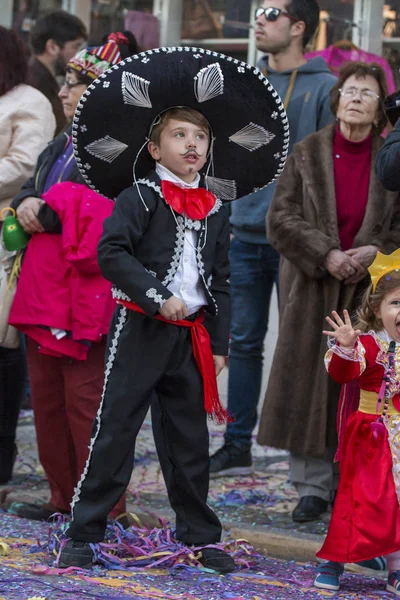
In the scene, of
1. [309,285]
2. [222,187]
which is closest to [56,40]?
[309,285]

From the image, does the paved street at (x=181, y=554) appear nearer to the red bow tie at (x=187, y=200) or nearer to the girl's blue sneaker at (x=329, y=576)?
the girl's blue sneaker at (x=329, y=576)

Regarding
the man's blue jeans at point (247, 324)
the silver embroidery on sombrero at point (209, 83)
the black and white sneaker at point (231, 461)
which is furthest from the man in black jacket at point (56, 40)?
the silver embroidery on sombrero at point (209, 83)

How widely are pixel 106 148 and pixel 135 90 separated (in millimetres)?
275

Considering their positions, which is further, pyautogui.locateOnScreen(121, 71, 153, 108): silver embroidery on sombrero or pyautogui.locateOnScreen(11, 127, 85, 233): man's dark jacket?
pyautogui.locateOnScreen(11, 127, 85, 233): man's dark jacket

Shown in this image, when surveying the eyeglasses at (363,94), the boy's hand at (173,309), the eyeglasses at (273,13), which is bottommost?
the boy's hand at (173,309)

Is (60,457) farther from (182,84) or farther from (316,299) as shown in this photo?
(182,84)

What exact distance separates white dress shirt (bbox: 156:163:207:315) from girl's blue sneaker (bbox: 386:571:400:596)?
49.8 inches

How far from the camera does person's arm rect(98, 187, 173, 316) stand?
442 centimetres

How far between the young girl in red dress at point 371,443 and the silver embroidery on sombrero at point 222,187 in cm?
70

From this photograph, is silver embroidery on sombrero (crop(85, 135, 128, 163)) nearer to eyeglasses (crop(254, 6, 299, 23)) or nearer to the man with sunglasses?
the man with sunglasses

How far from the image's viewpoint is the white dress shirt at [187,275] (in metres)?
4.62

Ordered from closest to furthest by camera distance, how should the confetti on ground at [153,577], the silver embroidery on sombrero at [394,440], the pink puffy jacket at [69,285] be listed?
the confetti on ground at [153,577] < the silver embroidery on sombrero at [394,440] < the pink puffy jacket at [69,285]

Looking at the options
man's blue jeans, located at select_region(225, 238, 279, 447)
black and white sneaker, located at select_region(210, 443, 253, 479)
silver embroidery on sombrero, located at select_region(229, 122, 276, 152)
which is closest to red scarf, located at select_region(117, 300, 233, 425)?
silver embroidery on sombrero, located at select_region(229, 122, 276, 152)

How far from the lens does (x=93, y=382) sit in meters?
5.47
